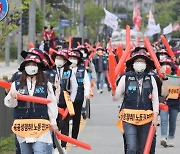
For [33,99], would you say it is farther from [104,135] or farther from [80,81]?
[104,135]

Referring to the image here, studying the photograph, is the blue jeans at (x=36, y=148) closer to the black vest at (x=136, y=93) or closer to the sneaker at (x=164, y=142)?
the black vest at (x=136, y=93)

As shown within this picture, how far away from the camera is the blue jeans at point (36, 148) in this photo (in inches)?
349

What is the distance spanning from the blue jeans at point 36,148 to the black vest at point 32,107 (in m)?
0.31

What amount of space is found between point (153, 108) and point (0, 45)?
3407 millimetres

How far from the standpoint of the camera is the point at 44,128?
8977 millimetres

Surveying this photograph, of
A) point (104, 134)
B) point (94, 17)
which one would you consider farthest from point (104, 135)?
point (94, 17)

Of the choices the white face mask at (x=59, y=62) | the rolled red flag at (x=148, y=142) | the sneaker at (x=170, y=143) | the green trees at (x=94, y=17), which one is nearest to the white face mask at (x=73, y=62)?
the white face mask at (x=59, y=62)

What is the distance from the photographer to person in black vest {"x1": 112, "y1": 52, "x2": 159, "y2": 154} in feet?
33.7

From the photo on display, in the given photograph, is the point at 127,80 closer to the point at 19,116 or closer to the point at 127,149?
the point at 127,149

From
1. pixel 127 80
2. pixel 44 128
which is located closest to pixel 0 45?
pixel 127 80

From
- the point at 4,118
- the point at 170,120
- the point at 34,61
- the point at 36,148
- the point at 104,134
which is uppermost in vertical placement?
the point at 34,61

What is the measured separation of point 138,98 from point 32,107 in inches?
73.3

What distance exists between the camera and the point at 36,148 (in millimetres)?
8875

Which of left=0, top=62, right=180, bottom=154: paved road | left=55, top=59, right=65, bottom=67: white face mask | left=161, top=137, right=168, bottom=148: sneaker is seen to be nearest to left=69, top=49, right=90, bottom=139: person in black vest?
left=0, top=62, right=180, bottom=154: paved road
